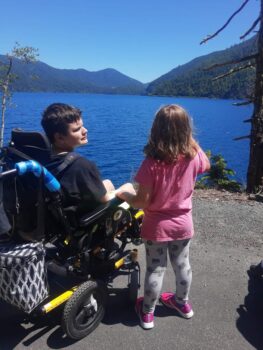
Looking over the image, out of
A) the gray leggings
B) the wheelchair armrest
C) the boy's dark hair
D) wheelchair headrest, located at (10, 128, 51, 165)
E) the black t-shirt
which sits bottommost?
the gray leggings

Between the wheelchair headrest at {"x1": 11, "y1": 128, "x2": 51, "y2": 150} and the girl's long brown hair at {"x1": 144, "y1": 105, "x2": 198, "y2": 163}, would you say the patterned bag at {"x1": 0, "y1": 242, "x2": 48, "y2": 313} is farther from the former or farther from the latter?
the girl's long brown hair at {"x1": 144, "y1": 105, "x2": 198, "y2": 163}

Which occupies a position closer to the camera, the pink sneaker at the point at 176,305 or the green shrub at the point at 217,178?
the pink sneaker at the point at 176,305

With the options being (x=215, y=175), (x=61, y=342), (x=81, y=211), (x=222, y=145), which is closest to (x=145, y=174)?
(x=81, y=211)

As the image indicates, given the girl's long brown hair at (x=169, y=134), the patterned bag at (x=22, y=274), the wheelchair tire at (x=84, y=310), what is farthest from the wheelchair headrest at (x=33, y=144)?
the wheelchair tire at (x=84, y=310)

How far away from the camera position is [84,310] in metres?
3.06

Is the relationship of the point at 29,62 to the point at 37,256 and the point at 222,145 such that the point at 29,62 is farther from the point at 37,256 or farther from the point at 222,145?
the point at 222,145

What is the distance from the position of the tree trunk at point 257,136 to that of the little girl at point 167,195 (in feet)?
17.2

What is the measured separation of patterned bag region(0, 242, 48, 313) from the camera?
2.62 meters

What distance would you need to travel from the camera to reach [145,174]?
112 inches

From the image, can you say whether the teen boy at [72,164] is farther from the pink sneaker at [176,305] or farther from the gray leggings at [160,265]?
the pink sneaker at [176,305]

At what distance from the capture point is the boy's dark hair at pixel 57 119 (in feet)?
9.51

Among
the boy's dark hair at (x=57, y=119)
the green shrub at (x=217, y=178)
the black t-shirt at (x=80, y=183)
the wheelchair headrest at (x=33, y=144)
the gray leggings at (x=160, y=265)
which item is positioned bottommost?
the green shrub at (x=217, y=178)

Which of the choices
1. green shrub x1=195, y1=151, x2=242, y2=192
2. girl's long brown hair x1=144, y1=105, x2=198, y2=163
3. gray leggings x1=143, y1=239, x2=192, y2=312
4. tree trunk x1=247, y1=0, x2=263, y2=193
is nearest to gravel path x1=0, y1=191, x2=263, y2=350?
gray leggings x1=143, y1=239, x2=192, y2=312

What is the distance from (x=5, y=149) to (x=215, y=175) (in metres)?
7.41
